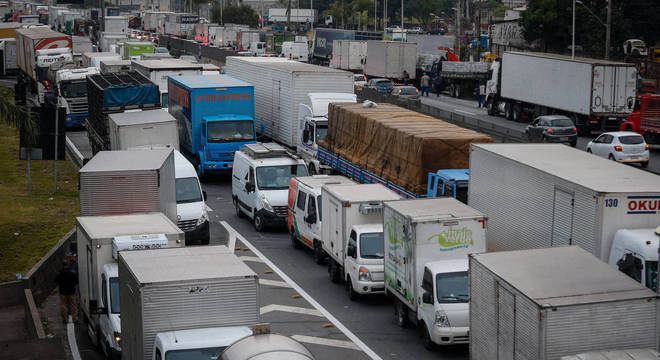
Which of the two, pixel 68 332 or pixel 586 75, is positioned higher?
pixel 586 75

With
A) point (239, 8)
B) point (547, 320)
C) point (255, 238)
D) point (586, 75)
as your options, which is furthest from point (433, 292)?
point (239, 8)

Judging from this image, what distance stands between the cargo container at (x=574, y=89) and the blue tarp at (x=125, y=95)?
22.3 meters

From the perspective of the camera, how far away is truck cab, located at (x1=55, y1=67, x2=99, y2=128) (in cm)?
4716

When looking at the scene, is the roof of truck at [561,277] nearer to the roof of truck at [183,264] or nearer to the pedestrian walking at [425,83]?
the roof of truck at [183,264]

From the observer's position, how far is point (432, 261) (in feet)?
57.8

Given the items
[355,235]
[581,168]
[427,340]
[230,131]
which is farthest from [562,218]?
[230,131]

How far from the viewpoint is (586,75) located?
47469 mm

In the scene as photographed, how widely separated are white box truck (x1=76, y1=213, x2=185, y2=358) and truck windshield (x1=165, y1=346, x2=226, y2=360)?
136 inches

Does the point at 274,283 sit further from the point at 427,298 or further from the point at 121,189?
the point at 427,298

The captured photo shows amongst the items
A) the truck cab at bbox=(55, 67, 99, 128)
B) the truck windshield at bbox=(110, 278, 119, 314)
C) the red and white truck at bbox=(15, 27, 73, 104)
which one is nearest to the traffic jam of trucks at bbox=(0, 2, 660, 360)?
the truck windshield at bbox=(110, 278, 119, 314)

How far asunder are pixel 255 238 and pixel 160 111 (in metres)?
8.15

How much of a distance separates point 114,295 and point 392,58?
58998 mm

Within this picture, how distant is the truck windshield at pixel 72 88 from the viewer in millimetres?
47156

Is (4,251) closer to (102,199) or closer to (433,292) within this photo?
(102,199)
